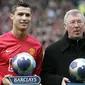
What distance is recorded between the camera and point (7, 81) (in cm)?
582

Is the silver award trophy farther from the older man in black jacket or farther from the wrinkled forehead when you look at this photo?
the wrinkled forehead

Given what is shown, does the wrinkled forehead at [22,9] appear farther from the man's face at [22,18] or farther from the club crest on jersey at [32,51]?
the club crest on jersey at [32,51]

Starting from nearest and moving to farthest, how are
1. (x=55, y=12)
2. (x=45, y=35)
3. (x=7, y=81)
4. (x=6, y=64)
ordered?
(x=7, y=81) → (x=6, y=64) → (x=45, y=35) → (x=55, y=12)

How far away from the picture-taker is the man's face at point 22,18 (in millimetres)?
6270

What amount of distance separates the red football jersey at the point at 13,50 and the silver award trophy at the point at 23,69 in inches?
14.6

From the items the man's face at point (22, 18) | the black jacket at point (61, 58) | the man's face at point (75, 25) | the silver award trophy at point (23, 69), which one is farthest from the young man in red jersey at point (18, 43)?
the man's face at point (75, 25)

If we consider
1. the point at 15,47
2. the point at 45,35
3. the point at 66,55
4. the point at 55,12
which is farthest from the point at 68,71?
the point at 55,12

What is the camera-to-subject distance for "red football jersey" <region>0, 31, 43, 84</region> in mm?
6262

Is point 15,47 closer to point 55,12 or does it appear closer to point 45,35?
point 45,35

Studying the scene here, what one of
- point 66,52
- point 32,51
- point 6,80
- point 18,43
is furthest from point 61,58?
point 6,80

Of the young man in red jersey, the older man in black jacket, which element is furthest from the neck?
the older man in black jacket

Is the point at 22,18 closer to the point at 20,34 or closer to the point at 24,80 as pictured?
the point at 20,34

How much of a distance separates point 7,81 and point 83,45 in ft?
4.13

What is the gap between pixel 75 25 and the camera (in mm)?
6324
